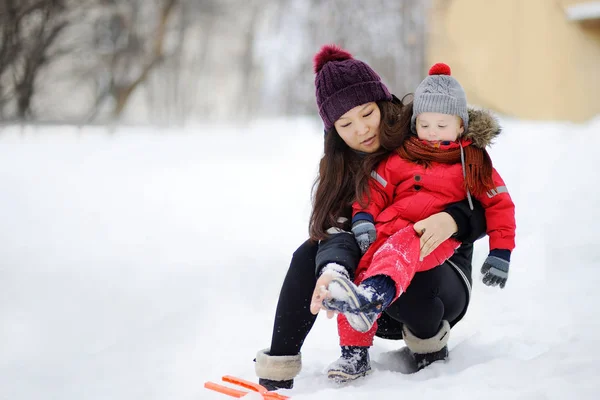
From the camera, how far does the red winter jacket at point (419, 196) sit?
5.46 feet

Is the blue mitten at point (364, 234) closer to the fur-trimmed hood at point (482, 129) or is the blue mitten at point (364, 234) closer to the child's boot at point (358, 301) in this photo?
the child's boot at point (358, 301)

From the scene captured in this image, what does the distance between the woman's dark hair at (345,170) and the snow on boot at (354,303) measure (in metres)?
0.30

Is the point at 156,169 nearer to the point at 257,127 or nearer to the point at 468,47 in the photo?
the point at 257,127

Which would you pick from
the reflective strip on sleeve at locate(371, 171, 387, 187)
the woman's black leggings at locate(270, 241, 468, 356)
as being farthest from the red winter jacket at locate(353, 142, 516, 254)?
the woman's black leggings at locate(270, 241, 468, 356)

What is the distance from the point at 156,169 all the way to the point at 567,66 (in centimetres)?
486

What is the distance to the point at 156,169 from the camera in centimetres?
469

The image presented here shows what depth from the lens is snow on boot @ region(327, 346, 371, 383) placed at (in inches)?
65.2

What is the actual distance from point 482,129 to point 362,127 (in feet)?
1.10

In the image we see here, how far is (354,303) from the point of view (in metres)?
1.42

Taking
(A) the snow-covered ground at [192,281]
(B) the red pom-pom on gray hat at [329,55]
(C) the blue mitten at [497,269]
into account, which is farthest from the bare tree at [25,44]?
(C) the blue mitten at [497,269]

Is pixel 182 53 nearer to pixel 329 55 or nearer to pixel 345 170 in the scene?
pixel 329 55

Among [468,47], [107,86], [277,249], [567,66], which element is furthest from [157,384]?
[567,66]

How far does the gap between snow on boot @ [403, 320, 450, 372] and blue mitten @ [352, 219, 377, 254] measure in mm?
302

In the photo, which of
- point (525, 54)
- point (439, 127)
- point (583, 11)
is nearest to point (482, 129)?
point (439, 127)
